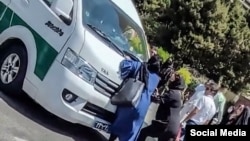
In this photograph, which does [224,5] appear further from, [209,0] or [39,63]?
[39,63]

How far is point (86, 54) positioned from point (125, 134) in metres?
1.28

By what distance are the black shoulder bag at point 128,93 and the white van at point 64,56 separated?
0.30ft

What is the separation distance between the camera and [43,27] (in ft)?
25.6

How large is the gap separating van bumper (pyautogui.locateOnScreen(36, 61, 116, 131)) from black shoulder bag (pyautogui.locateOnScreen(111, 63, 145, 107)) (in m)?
0.16

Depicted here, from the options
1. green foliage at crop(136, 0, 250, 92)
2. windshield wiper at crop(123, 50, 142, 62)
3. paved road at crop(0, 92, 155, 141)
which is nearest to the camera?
paved road at crop(0, 92, 155, 141)

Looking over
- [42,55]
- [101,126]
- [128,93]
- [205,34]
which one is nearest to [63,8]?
[42,55]

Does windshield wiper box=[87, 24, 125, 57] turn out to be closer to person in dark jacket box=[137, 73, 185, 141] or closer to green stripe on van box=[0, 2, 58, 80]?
green stripe on van box=[0, 2, 58, 80]

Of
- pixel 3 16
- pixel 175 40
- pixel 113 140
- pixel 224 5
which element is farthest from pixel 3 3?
pixel 224 5

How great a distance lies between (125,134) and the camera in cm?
812

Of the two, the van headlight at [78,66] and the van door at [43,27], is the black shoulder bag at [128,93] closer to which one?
the van headlight at [78,66]

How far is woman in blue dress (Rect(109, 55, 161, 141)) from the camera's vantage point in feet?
26.1

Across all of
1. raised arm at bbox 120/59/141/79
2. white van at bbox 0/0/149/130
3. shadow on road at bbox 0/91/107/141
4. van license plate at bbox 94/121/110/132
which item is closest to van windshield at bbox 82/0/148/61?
white van at bbox 0/0/149/130

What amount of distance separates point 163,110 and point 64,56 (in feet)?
5.98

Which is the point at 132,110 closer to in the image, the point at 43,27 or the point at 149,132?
the point at 149,132
